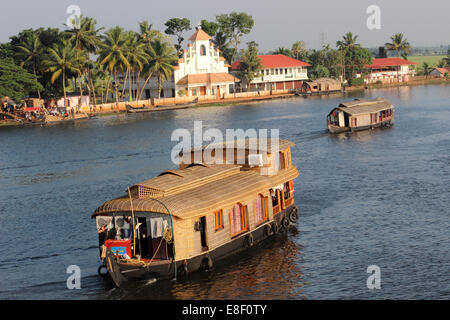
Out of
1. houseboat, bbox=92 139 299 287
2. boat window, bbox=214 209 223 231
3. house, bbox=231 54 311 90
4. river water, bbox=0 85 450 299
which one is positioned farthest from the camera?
house, bbox=231 54 311 90

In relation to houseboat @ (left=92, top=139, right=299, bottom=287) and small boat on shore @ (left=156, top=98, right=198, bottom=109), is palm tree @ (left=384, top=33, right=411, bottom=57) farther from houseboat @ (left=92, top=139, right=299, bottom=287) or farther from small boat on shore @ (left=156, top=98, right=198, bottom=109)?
houseboat @ (left=92, top=139, right=299, bottom=287)

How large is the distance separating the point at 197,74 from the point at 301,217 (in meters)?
67.3

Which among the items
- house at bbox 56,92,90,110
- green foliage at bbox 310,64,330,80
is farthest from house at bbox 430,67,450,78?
house at bbox 56,92,90,110

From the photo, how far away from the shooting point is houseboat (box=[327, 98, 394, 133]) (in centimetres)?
5500

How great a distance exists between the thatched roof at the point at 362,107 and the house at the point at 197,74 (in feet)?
122

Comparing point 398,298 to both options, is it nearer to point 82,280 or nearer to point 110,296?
point 110,296

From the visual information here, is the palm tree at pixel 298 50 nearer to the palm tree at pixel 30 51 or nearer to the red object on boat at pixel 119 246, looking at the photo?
the palm tree at pixel 30 51

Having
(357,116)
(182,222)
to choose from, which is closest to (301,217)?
(182,222)

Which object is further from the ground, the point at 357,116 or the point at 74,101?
the point at 74,101

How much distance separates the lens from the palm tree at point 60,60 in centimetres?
7450

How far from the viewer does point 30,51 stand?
253ft

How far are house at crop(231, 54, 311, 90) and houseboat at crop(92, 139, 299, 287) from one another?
264 feet

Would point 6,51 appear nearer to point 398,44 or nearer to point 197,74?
point 197,74

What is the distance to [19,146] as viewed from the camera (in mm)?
56406
